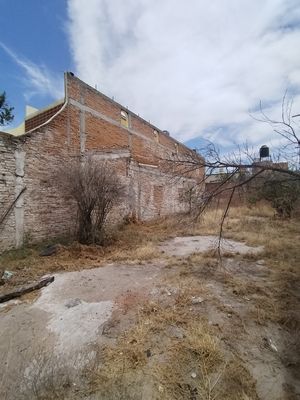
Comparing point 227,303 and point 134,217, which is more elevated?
point 134,217

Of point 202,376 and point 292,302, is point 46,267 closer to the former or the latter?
point 202,376

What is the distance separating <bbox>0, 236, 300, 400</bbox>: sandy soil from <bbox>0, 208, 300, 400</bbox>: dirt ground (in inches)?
0.6

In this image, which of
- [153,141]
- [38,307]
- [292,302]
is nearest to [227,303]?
[292,302]

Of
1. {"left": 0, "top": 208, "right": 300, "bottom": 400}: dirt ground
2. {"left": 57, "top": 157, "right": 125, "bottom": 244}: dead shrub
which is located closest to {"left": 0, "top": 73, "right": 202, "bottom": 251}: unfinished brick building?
{"left": 57, "top": 157, "right": 125, "bottom": 244}: dead shrub

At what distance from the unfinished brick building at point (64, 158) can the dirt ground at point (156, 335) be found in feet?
6.27

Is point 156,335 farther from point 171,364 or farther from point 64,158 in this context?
point 64,158

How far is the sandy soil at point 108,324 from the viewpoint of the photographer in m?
2.80

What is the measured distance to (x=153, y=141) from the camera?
18.4m

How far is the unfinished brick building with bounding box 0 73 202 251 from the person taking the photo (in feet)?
24.2

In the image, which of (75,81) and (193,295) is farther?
(75,81)

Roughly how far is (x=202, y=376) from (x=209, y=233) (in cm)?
836

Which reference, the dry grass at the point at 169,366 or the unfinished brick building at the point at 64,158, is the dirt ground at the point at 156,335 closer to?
the dry grass at the point at 169,366

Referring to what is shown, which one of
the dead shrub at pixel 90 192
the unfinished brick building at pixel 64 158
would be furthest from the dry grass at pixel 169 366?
the dead shrub at pixel 90 192

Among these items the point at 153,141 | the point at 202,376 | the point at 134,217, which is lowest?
the point at 202,376
